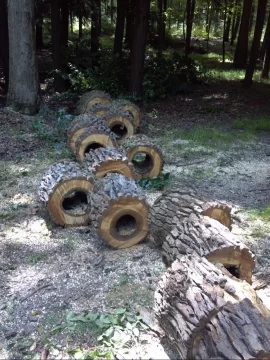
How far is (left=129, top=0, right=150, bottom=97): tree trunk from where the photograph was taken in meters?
12.2

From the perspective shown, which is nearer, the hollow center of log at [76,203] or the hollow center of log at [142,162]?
the hollow center of log at [76,203]

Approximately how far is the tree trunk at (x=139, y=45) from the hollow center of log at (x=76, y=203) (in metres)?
7.35

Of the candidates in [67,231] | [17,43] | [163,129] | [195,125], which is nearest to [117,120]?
[163,129]

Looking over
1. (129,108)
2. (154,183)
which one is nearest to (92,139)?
(154,183)

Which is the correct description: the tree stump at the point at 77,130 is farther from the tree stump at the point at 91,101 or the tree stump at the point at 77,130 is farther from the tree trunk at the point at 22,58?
the tree trunk at the point at 22,58

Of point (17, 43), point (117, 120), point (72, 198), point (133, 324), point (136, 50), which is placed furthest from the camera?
point (136, 50)

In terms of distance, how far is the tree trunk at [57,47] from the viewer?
41.5 ft

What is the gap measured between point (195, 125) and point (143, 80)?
3479 mm

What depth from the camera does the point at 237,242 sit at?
3.66 m

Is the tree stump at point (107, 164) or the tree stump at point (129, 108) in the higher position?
the tree stump at point (107, 164)

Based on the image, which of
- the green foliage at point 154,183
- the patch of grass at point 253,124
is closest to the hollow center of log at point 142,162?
the green foliage at point 154,183

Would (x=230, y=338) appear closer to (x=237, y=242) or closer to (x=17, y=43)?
(x=237, y=242)

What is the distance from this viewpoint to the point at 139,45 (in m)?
12.6

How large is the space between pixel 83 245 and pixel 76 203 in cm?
120
